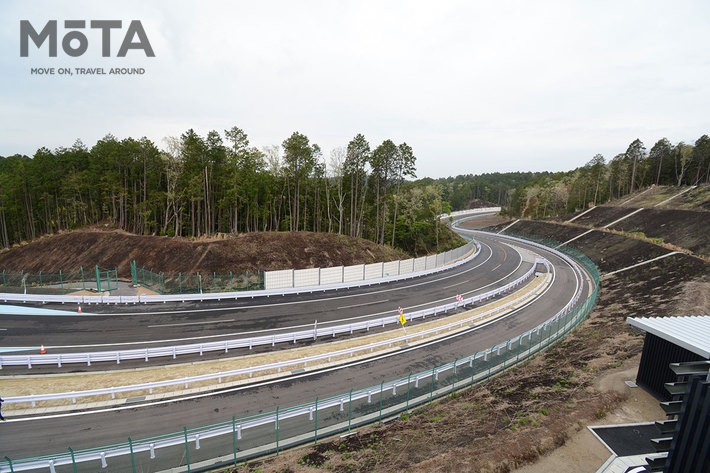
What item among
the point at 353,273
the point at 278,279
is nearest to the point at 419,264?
the point at 353,273

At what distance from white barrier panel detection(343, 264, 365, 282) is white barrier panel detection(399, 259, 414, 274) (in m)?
6.02

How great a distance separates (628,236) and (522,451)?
58.7 meters

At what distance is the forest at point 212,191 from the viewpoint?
48.0m

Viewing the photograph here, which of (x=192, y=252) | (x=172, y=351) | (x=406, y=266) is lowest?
(x=172, y=351)

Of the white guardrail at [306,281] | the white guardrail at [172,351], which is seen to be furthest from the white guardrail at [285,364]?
the white guardrail at [306,281]

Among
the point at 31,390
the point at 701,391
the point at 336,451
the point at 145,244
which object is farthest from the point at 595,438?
the point at 145,244

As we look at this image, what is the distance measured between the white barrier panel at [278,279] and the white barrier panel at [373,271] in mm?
9346

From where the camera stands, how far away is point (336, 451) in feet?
39.0

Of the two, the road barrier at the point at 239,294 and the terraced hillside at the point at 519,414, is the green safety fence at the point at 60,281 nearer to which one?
the road barrier at the point at 239,294

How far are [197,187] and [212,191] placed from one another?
255 centimetres

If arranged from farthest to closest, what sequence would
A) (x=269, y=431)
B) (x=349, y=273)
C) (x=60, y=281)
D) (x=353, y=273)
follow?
(x=353, y=273) < (x=349, y=273) < (x=60, y=281) < (x=269, y=431)

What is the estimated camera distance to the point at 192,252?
41438 mm

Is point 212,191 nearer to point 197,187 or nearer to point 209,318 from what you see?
point 197,187

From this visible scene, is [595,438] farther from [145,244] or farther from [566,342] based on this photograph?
[145,244]
